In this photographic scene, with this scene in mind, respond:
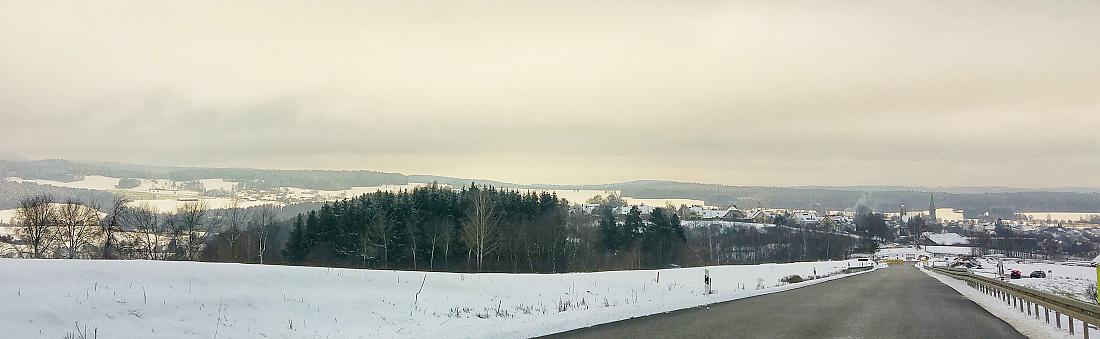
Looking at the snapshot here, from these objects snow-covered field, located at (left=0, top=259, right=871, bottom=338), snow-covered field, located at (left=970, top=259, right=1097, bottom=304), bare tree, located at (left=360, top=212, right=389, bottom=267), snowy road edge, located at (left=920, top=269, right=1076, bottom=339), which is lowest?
snow-covered field, located at (left=970, top=259, right=1097, bottom=304)

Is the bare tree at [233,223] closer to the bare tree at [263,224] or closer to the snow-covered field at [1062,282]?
the bare tree at [263,224]

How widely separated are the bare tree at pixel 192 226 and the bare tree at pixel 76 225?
9.11 m

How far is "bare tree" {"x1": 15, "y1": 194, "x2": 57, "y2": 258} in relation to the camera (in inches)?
2352

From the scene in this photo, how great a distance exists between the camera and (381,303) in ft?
55.7

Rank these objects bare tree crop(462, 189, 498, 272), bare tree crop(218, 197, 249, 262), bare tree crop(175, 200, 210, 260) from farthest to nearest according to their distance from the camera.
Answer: bare tree crop(218, 197, 249, 262) < bare tree crop(175, 200, 210, 260) < bare tree crop(462, 189, 498, 272)

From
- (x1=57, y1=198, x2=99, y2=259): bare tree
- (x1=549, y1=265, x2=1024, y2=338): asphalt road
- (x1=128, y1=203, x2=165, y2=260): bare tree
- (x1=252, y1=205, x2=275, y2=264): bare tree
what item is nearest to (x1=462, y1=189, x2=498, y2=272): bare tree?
(x1=252, y1=205, x2=275, y2=264): bare tree

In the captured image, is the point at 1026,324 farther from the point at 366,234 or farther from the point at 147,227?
the point at 147,227

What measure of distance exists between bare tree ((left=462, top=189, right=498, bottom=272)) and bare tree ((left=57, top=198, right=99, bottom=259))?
35.7 m

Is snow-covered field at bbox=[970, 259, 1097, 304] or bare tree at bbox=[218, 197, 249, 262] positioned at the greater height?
bare tree at bbox=[218, 197, 249, 262]

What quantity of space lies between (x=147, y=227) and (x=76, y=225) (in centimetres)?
1262

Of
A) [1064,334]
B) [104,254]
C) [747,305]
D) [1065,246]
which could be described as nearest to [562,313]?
[747,305]

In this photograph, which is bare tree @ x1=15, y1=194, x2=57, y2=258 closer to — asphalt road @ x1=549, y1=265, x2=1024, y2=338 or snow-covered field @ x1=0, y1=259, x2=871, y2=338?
snow-covered field @ x1=0, y1=259, x2=871, y2=338

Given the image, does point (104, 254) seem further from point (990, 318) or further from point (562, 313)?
point (990, 318)

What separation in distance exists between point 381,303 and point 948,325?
13439 millimetres
